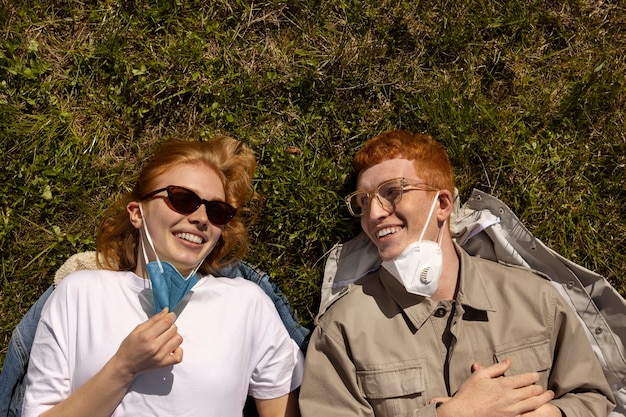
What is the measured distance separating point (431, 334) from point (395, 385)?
417 mm

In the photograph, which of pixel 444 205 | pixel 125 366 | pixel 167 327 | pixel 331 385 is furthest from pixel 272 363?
pixel 444 205

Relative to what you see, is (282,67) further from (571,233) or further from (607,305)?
(607,305)

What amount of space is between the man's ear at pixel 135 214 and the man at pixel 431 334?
1.42 m

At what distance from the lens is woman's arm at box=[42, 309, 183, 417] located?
3824mm

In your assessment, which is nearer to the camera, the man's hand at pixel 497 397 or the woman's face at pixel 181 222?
the man's hand at pixel 497 397

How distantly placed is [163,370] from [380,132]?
2493 mm

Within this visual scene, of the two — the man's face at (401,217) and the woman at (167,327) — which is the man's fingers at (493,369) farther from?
the woman at (167,327)

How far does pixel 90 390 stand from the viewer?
3852mm

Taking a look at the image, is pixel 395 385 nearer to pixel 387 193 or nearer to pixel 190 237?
pixel 387 193

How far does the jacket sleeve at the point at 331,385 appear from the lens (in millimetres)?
4102

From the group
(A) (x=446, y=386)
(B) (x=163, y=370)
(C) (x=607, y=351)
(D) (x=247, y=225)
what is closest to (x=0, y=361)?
(B) (x=163, y=370)

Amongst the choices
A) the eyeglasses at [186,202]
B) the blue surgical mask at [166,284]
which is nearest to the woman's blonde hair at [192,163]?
the eyeglasses at [186,202]

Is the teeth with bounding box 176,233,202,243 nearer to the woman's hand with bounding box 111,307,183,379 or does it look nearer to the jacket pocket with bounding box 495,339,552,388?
the woman's hand with bounding box 111,307,183,379

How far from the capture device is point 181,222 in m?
4.14
